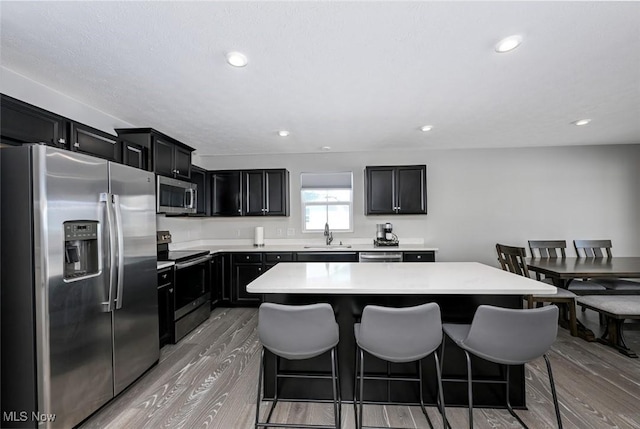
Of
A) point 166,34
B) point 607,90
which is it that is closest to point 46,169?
point 166,34

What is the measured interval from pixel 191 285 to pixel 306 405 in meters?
2.13

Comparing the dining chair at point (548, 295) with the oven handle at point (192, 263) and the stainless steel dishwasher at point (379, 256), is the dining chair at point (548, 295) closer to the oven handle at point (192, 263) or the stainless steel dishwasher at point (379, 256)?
the stainless steel dishwasher at point (379, 256)

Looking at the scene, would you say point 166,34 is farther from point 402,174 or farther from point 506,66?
point 402,174

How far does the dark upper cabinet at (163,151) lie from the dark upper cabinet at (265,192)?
1032 millimetres

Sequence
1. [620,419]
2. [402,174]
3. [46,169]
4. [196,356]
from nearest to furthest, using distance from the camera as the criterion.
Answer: [46,169] < [620,419] < [196,356] < [402,174]

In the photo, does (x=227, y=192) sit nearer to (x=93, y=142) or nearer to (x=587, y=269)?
(x=93, y=142)

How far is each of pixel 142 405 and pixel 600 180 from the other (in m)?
6.63

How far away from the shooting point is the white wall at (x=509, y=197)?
446 cm

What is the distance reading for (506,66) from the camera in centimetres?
204

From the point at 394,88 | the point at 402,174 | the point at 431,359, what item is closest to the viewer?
the point at 431,359

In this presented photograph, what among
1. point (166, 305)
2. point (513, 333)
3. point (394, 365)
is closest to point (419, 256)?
point (394, 365)

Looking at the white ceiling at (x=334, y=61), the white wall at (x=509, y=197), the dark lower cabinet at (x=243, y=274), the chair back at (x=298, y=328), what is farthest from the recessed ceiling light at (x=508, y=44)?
the dark lower cabinet at (x=243, y=274)

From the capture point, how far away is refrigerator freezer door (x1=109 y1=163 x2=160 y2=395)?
6.82ft

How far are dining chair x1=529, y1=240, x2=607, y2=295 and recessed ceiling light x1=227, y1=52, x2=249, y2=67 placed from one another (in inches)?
164
